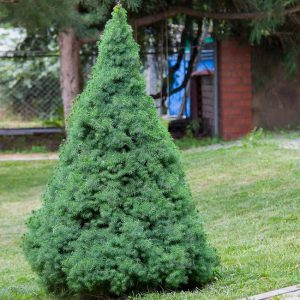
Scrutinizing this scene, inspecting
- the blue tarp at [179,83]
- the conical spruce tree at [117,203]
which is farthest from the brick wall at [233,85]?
the conical spruce tree at [117,203]

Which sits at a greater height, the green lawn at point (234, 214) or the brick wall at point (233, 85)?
the brick wall at point (233, 85)

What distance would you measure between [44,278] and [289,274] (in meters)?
1.54

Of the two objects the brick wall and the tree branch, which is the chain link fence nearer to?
the tree branch

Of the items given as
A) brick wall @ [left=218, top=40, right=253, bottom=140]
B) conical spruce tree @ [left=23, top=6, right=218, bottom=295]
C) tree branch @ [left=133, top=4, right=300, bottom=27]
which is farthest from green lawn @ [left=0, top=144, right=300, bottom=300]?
tree branch @ [left=133, top=4, right=300, bottom=27]

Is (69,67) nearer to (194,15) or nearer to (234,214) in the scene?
(194,15)

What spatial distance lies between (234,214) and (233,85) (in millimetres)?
6665

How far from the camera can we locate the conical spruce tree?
4863 millimetres

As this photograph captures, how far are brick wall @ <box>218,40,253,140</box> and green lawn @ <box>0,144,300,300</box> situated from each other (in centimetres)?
145

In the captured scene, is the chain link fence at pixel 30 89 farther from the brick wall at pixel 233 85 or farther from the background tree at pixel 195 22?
the brick wall at pixel 233 85

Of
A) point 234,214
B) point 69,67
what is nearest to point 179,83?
point 69,67

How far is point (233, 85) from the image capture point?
50.6ft

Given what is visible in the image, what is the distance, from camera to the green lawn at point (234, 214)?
5.39 m

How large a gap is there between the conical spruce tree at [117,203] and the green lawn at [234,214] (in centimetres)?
22

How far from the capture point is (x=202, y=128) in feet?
53.8
